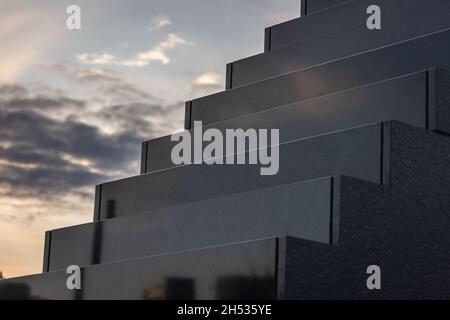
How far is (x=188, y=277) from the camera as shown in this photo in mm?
9297

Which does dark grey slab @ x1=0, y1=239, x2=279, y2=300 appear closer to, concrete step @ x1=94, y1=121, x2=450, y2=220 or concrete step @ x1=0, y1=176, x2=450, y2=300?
concrete step @ x1=0, y1=176, x2=450, y2=300

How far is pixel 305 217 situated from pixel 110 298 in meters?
2.34

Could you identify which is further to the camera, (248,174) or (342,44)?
(342,44)

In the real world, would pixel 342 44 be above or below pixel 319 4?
below

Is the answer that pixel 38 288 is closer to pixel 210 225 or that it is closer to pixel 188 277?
pixel 210 225

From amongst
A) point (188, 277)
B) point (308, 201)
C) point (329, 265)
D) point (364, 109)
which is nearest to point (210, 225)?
point (188, 277)

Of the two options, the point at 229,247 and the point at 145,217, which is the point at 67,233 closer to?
the point at 145,217

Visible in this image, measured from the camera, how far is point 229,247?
9062 millimetres

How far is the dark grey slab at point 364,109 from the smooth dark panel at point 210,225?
192cm

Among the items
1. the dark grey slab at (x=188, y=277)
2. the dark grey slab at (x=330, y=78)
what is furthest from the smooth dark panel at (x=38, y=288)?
the dark grey slab at (x=330, y=78)

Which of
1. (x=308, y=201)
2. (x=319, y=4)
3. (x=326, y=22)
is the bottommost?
(x=308, y=201)

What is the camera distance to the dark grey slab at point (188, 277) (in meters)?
8.74

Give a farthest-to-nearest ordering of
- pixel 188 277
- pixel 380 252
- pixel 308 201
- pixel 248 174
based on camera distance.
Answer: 1. pixel 248 174
2. pixel 380 252
3. pixel 308 201
4. pixel 188 277

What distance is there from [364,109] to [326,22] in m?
4.54
